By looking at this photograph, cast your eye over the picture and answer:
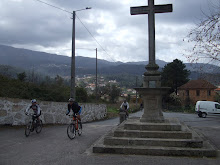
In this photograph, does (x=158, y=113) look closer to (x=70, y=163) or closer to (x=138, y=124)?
(x=138, y=124)

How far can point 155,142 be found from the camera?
6.82 m

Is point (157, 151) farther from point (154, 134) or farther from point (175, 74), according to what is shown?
point (175, 74)

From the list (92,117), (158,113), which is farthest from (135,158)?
(92,117)

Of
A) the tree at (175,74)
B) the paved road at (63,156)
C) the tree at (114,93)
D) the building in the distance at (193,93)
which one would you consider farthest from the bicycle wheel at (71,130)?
the tree at (114,93)

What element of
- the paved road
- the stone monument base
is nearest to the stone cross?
the stone monument base

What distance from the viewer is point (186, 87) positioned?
59.2m

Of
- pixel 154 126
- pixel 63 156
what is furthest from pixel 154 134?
pixel 63 156

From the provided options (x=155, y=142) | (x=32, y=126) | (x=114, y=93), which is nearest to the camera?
(x=155, y=142)

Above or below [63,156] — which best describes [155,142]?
above

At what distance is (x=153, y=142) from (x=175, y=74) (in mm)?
54299

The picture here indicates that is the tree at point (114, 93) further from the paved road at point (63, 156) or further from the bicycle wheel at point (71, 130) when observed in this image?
the paved road at point (63, 156)

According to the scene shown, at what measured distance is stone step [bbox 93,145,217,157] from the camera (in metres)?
6.26

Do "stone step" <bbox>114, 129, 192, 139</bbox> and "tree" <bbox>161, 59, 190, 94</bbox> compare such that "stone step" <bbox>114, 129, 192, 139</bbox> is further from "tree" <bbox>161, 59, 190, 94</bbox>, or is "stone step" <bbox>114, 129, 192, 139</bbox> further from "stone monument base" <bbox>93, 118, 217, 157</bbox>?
"tree" <bbox>161, 59, 190, 94</bbox>

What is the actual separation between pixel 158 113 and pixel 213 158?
257 cm
